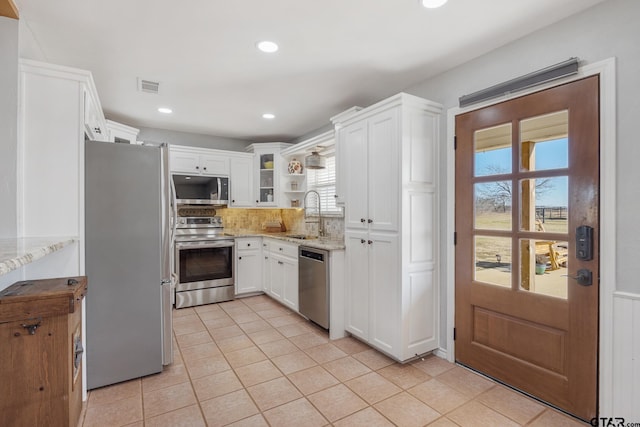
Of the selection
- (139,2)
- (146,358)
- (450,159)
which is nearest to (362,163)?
(450,159)

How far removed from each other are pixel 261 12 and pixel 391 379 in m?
2.65

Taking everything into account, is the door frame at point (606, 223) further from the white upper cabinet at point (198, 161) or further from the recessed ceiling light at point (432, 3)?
the white upper cabinet at point (198, 161)

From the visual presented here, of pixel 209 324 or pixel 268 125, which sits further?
pixel 268 125

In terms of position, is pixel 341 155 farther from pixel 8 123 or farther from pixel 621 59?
pixel 8 123

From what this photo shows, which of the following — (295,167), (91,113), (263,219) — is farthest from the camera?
(263,219)

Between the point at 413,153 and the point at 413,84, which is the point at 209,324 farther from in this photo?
the point at 413,84

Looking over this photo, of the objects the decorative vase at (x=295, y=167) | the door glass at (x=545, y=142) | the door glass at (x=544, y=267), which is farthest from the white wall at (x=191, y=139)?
the door glass at (x=544, y=267)

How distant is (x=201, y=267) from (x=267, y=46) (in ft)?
9.60

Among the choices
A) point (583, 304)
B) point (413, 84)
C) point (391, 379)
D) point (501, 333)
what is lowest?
point (391, 379)

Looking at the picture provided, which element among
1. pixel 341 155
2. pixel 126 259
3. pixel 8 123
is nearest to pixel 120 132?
pixel 8 123

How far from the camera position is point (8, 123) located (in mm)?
1809

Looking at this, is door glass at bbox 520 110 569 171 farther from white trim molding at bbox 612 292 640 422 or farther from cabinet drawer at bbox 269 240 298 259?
cabinet drawer at bbox 269 240 298 259

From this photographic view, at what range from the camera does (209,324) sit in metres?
3.42

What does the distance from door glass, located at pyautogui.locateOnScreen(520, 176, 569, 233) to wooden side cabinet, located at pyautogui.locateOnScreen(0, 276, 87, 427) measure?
265cm
